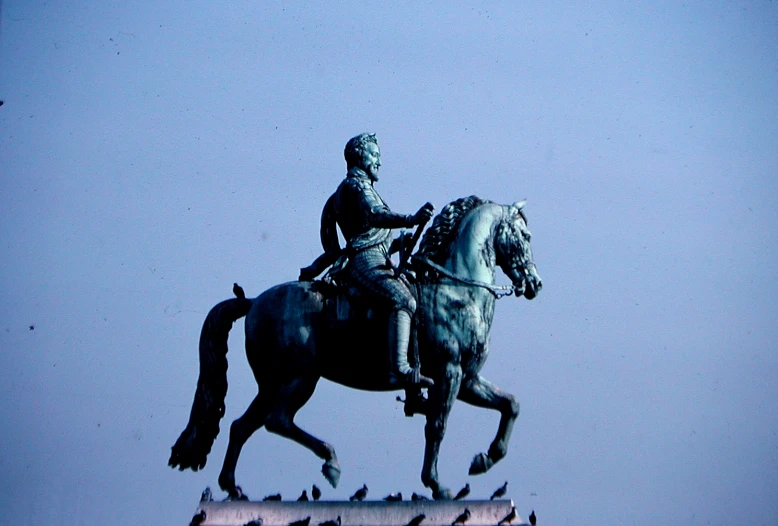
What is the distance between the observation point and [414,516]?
87.1ft

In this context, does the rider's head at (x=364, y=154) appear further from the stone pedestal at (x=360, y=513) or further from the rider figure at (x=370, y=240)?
the stone pedestal at (x=360, y=513)

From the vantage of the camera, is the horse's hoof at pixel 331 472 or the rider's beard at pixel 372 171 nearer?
the horse's hoof at pixel 331 472

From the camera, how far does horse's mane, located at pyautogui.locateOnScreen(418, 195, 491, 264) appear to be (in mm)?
27547

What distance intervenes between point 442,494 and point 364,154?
3.59 meters

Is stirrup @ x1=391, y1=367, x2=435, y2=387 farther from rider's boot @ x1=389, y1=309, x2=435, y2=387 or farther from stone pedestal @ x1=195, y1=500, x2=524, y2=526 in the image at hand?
stone pedestal @ x1=195, y1=500, x2=524, y2=526

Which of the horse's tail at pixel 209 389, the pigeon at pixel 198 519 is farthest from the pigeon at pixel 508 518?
the horse's tail at pixel 209 389

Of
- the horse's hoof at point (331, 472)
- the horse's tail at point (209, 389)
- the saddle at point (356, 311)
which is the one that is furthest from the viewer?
the horse's tail at point (209, 389)

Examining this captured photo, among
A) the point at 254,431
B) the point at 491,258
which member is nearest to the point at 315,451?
the point at 254,431

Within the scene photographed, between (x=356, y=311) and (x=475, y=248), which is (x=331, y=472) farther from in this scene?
(x=475, y=248)

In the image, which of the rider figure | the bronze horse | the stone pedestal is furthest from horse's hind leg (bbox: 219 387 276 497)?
the rider figure

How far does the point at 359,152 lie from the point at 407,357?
2.31 m

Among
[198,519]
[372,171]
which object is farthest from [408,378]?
[198,519]

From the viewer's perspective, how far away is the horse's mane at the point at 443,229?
90.4ft

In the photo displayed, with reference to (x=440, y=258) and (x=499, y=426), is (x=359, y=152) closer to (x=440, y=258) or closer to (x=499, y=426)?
(x=440, y=258)
